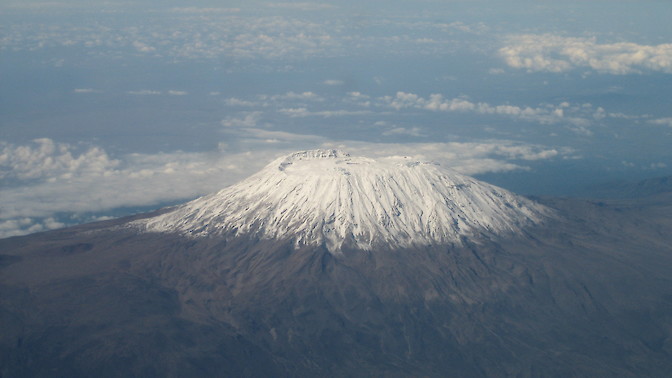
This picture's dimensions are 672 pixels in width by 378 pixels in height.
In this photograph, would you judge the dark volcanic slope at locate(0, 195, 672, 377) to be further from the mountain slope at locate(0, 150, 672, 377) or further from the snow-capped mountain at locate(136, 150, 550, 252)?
the snow-capped mountain at locate(136, 150, 550, 252)

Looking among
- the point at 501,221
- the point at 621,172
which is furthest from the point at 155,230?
the point at 621,172

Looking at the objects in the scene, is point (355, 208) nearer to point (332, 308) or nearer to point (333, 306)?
point (333, 306)

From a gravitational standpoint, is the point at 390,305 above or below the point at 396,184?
below

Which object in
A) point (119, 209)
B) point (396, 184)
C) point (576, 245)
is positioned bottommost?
point (119, 209)

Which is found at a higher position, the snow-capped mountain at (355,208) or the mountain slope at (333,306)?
the snow-capped mountain at (355,208)

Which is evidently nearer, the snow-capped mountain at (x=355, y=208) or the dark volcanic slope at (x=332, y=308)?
the dark volcanic slope at (x=332, y=308)

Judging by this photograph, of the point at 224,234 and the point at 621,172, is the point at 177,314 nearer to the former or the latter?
the point at 224,234

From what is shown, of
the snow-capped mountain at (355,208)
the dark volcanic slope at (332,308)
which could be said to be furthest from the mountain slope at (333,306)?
the snow-capped mountain at (355,208)

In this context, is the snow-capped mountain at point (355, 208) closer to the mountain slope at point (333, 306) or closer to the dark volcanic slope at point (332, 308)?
the mountain slope at point (333, 306)
